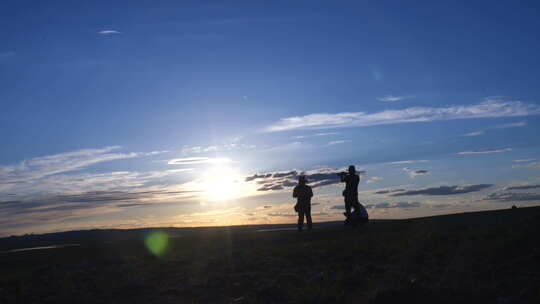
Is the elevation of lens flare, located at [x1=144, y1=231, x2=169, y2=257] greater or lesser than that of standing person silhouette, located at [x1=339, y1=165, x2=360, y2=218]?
lesser

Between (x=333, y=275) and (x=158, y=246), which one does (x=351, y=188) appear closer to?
(x=333, y=275)

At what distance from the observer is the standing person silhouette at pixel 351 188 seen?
20.0 m

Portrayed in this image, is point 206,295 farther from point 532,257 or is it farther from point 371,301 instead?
point 532,257

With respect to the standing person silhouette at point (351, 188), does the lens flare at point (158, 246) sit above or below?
below

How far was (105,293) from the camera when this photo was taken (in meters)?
11.0

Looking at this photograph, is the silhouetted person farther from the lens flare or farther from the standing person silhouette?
the lens flare

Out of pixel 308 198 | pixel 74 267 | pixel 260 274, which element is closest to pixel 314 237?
pixel 308 198

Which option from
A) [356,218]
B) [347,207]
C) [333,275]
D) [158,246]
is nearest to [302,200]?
[347,207]

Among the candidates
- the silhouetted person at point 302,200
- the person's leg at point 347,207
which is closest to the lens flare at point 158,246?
the silhouetted person at point 302,200

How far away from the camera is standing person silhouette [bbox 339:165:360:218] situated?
789 inches

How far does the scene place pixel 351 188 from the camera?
65.7 feet

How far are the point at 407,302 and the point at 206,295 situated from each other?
4484 mm

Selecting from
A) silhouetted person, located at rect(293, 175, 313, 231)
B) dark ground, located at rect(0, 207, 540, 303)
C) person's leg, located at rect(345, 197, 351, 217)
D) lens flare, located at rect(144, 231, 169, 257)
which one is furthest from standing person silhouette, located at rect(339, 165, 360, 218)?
lens flare, located at rect(144, 231, 169, 257)

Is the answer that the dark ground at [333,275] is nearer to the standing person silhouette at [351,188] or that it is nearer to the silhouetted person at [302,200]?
the standing person silhouette at [351,188]
